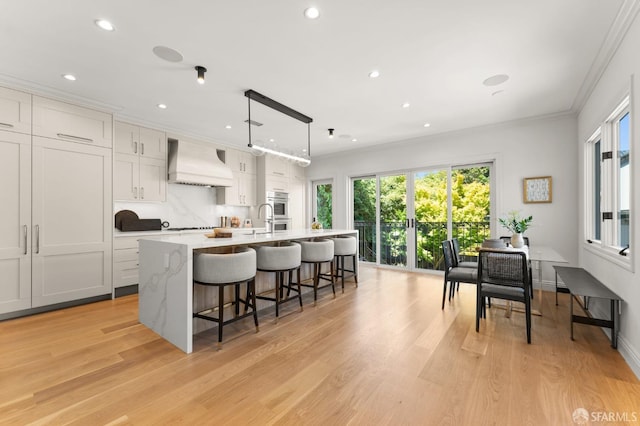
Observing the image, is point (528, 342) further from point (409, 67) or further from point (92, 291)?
point (92, 291)

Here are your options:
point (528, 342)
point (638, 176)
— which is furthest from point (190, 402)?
point (638, 176)

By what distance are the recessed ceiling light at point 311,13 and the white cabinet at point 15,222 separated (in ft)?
11.7

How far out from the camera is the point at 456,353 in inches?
91.9

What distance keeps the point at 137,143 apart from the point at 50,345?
303 cm

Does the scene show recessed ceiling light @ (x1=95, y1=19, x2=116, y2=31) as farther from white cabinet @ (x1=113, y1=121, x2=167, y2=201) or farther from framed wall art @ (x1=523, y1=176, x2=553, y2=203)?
framed wall art @ (x1=523, y1=176, x2=553, y2=203)

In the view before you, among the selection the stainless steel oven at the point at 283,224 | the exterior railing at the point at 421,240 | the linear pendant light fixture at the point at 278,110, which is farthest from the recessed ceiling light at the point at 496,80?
the stainless steel oven at the point at 283,224

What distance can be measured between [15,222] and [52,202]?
15.4 inches

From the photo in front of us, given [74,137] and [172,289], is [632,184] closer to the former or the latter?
[172,289]

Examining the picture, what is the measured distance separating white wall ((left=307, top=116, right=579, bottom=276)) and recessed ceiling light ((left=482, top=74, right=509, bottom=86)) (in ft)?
5.63

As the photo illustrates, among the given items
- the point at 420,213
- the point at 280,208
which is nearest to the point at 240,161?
the point at 280,208

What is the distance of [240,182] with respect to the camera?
19.9ft

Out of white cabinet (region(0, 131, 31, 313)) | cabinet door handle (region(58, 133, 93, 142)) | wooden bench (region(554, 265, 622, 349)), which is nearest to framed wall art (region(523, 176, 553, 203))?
wooden bench (region(554, 265, 622, 349))

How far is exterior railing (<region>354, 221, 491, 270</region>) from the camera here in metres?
5.04

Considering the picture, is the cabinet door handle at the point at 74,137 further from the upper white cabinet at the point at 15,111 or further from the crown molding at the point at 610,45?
the crown molding at the point at 610,45
